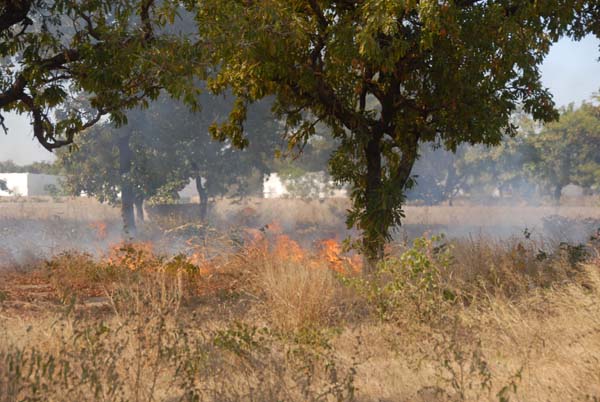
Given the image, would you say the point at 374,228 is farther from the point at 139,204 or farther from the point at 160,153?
the point at 139,204

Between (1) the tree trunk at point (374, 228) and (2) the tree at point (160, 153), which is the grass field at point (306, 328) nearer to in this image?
(1) the tree trunk at point (374, 228)

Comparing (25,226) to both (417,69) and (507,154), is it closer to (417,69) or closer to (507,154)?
(417,69)

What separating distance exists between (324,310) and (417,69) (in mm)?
4848

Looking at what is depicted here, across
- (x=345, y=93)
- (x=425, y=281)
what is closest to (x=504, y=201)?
(x=345, y=93)

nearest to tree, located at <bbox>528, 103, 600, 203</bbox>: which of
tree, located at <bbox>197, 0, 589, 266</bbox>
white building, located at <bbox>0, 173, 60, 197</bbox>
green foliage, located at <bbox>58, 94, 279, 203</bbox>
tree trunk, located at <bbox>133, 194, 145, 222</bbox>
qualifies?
green foliage, located at <bbox>58, 94, 279, 203</bbox>

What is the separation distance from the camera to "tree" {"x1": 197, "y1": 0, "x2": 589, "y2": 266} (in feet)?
32.3

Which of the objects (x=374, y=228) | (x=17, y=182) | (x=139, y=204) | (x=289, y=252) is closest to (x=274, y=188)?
(x=17, y=182)

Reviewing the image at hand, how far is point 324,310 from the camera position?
8758mm

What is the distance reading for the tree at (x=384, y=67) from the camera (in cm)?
986

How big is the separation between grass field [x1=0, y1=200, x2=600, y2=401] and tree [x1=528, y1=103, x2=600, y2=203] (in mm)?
37860

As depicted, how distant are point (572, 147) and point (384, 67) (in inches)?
1694

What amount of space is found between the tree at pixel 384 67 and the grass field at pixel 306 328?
2.00m

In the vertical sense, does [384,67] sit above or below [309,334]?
above

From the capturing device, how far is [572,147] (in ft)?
162
